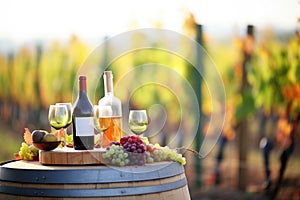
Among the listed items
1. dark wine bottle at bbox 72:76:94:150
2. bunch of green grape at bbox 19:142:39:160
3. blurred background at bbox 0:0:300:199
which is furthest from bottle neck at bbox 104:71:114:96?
blurred background at bbox 0:0:300:199

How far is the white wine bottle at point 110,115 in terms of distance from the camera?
9.59 ft

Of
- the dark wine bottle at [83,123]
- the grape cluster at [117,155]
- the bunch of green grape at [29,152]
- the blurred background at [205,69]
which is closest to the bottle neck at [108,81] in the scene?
the dark wine bottle at [83,123]

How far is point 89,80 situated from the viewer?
5906 mm

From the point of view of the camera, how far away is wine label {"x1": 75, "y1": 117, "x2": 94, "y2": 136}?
2881 mm

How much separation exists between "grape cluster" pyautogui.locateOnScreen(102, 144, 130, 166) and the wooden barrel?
0.12 feet

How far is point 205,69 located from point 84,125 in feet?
11.5

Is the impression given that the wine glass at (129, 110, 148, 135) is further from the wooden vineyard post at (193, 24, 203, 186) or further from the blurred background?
the wooden vineyard post at (193, 24, 203, 186)

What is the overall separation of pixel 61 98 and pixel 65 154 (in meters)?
3.54

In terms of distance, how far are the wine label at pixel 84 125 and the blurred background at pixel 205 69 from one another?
125 inches

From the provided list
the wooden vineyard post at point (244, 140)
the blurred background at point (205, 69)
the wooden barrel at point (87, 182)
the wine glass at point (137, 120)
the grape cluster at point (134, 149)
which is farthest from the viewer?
the wooden vineyard post at point (244, 140)

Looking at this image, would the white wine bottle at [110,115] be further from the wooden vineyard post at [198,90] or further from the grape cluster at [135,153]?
the wooden vineyard post at [198,90]

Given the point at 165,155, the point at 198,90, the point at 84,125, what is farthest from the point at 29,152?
the point at 198,90

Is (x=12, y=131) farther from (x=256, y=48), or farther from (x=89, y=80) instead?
(x=256, y=48)

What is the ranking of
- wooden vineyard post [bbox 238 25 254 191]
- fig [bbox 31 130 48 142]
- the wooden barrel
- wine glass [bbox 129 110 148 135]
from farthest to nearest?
wooden vineyard post [bbox 238 25 254 191] → wine glass [bbox 129 110 148 135] → fig [bbox 31 130 48 142] → the wooden barrel
